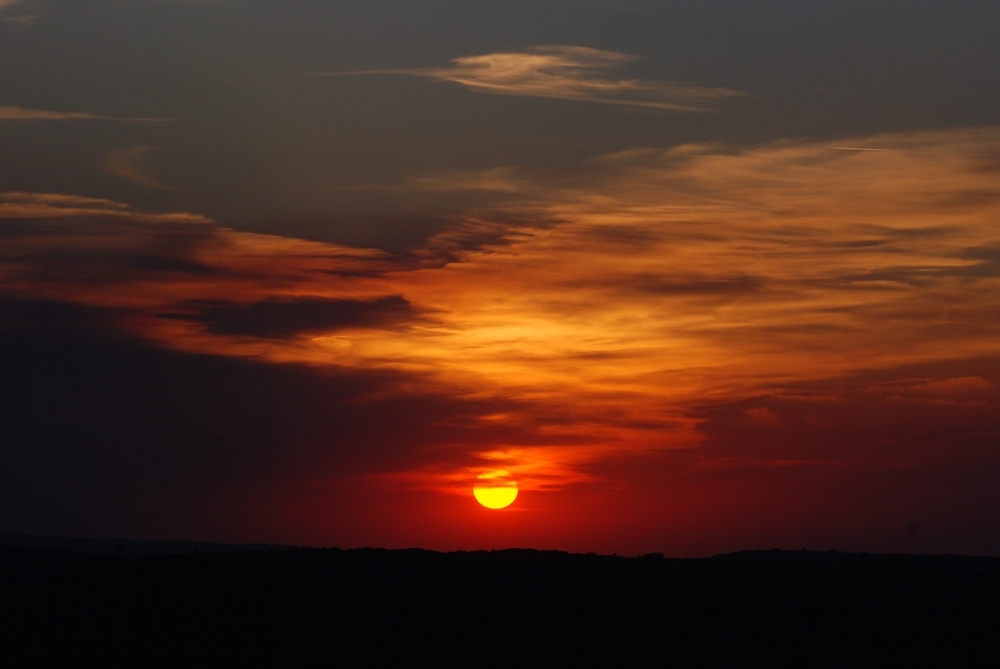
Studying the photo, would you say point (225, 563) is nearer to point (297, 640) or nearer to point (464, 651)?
point (297, 640)

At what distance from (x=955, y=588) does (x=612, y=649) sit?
1666 centimetres

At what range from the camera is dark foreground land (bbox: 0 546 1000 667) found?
38.7 meters

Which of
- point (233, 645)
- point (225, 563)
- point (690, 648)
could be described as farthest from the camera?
point (225, 563)

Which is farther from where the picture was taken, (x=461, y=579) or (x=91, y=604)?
(x=461, y=579)

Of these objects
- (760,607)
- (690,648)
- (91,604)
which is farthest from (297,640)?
(760,607)

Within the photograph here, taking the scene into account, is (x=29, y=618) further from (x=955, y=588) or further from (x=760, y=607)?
(x=955, y=588)

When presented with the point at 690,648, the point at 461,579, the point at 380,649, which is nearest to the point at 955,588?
the point at 690,648

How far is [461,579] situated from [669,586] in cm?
822

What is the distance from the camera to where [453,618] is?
1625 inches

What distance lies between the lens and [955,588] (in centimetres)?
4919

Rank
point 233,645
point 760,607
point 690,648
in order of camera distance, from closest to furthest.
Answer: point 233,645 → point 690,648 → point 760,607

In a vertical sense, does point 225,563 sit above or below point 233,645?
above

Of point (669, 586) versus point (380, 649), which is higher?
point (669, 586)

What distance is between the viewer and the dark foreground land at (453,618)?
38.7 m
